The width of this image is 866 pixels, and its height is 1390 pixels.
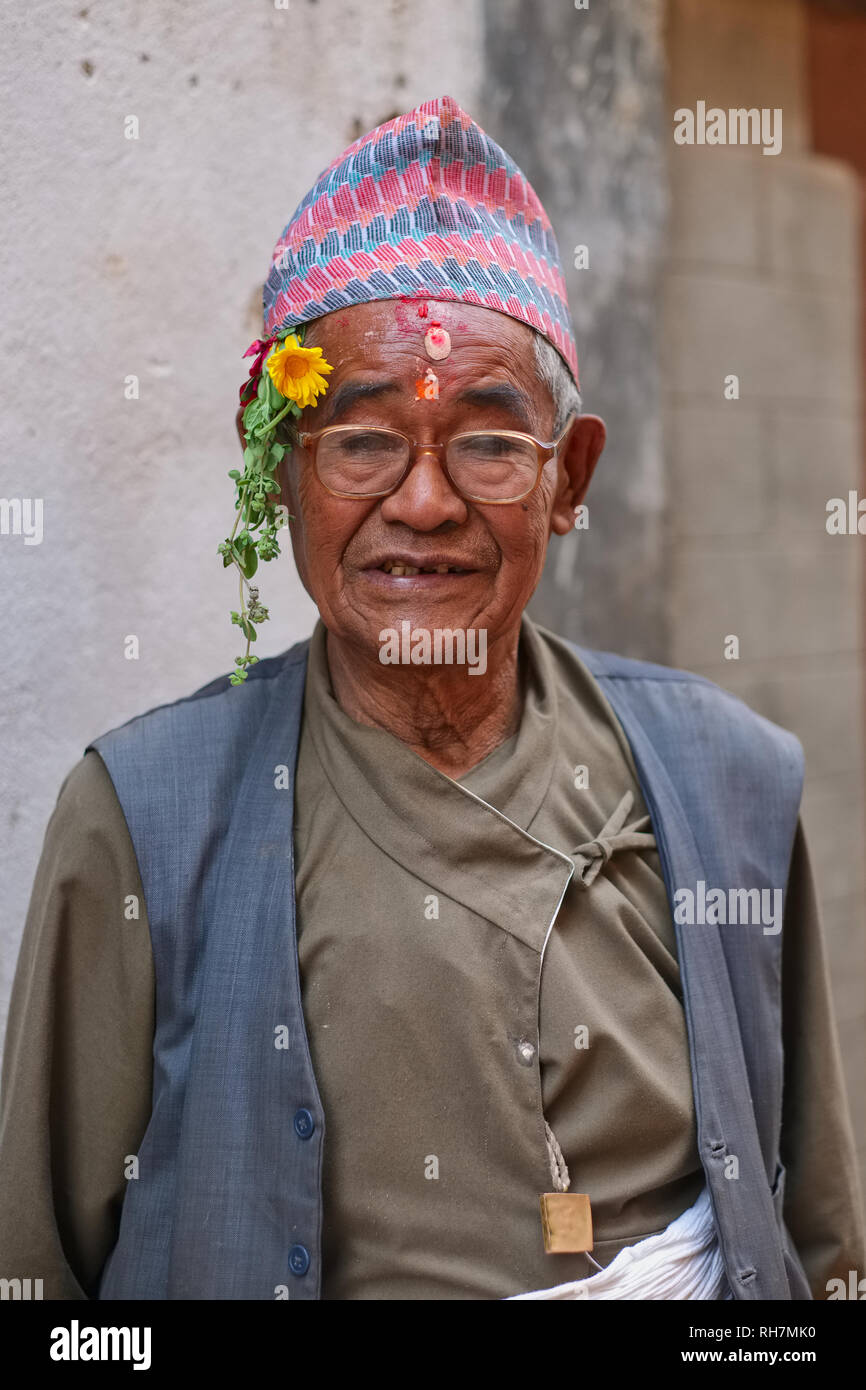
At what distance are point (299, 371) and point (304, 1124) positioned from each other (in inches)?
35.9

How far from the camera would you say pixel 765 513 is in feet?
10.4

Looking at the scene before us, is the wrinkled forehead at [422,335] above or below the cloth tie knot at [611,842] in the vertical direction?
above

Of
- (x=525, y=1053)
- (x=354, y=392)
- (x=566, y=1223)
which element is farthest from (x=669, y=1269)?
(x=354, y=392)

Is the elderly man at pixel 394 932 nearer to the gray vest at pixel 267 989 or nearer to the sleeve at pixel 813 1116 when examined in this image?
the gray vest at pixel 267 989

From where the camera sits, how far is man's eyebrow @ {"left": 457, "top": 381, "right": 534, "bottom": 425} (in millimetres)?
1491

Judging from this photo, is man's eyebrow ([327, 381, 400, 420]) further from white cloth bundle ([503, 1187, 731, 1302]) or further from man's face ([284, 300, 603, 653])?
white cloth bundle ([503, 1187, 731, 1302])

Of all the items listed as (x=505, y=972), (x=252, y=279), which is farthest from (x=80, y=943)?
(x=252, y=279)

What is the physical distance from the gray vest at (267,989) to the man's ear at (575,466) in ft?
1.04

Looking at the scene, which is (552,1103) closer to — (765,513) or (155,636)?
(155,636)

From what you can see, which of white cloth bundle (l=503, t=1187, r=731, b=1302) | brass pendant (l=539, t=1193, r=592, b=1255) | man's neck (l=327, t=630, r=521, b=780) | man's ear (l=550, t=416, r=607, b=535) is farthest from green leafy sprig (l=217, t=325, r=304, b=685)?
white cloth bundle (l=503, t=1187, r=731, b=1302)

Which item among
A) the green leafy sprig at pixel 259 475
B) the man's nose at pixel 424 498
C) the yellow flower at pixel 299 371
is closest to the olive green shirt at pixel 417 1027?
the green leafy sprig at pixel 259 475

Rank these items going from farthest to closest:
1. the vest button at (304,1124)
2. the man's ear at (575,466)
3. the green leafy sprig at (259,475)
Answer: the man's ear at (575,466), the green leafy sprig at (259,475), the vest button at (304,1124)

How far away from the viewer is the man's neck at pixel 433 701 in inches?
63.2

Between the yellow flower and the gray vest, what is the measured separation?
1.34ft
